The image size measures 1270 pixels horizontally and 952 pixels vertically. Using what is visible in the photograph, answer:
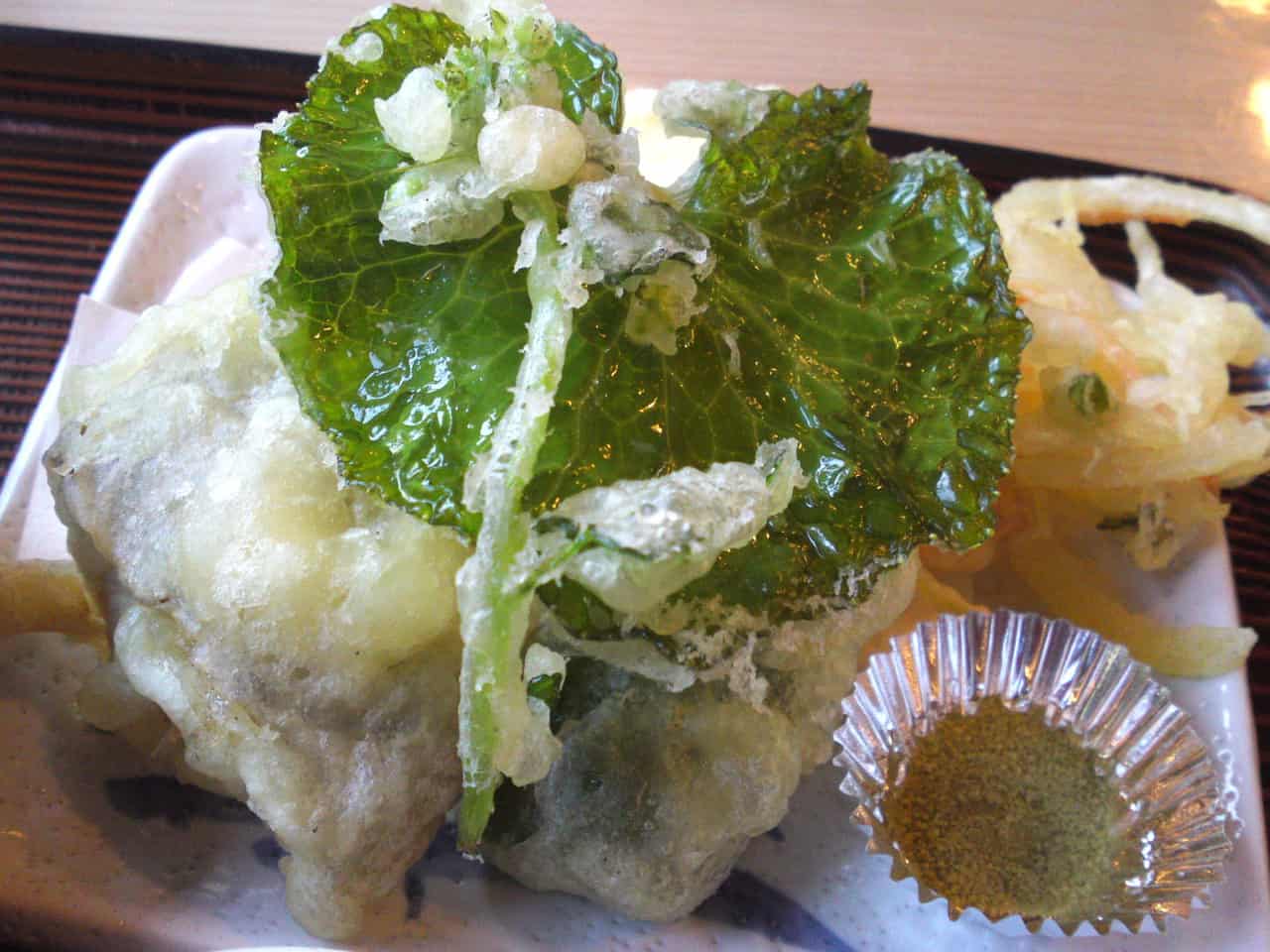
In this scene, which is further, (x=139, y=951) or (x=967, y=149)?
(x=967, y=149)

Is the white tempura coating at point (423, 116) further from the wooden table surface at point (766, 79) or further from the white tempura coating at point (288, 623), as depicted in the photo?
the wooden table surface at point (766, 79)

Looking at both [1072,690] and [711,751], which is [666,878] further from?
[1072,690]

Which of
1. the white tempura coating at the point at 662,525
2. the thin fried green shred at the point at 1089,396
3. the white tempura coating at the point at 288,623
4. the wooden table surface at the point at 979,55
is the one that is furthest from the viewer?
the wooden table surface at the point at 979,55

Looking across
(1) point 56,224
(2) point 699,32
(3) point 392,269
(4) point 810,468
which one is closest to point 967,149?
(2) point 699,32

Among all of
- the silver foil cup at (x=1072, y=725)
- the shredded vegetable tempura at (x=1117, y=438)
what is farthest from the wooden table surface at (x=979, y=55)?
the silver foil cup at (x=1072, y=725)

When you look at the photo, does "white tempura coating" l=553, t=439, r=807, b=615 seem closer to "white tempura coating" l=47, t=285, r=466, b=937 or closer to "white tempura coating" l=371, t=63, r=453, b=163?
"white tempura coating" l=47, t=285, r=466, b=937

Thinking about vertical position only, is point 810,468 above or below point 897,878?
above
